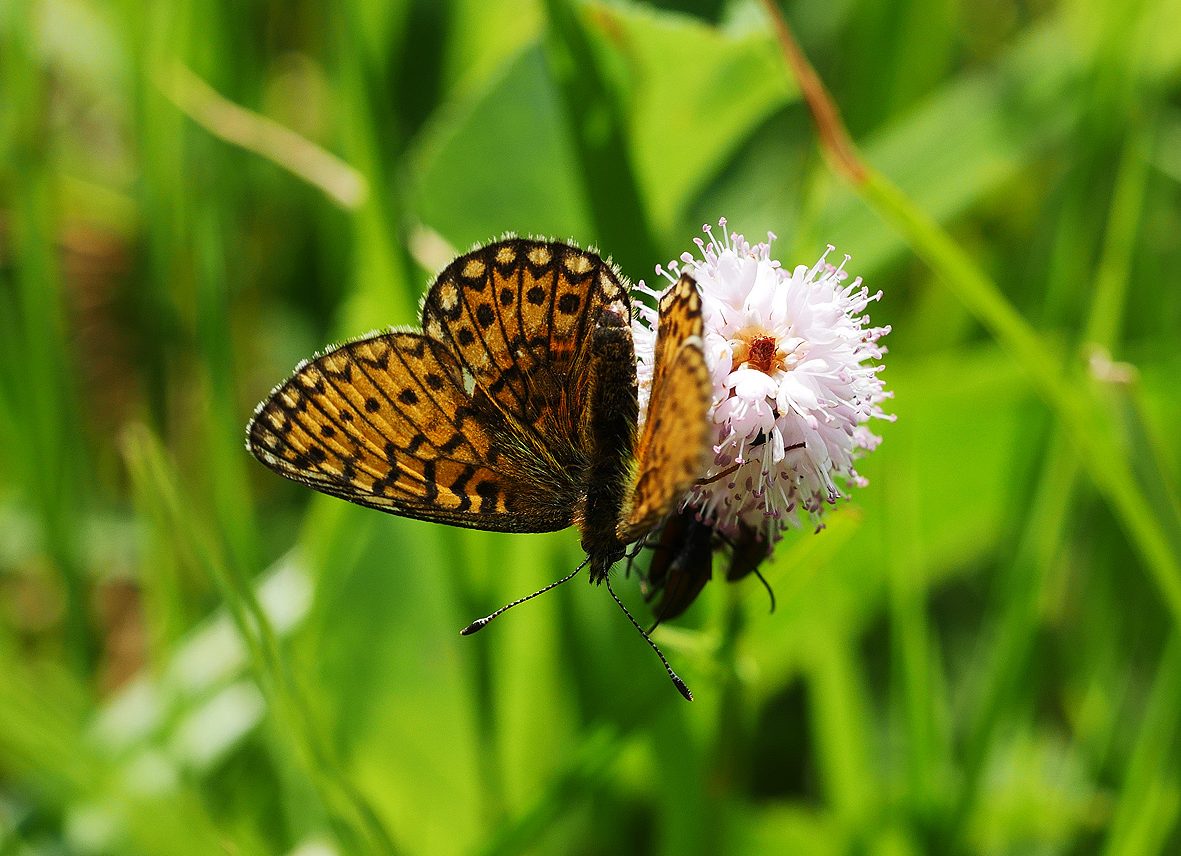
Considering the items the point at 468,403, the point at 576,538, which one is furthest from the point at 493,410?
the point at 576,538

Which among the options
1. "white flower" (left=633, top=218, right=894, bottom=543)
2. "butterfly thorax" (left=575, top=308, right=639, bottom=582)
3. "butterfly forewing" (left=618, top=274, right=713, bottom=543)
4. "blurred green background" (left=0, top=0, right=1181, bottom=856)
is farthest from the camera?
"blurred green background" (left=0, top=0, right=1181, bottom=856)

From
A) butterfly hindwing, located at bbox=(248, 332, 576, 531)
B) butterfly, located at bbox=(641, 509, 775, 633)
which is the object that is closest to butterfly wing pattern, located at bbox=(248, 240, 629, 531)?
butterfly hindwing, located at bbox=(248, 332, 576, 531)

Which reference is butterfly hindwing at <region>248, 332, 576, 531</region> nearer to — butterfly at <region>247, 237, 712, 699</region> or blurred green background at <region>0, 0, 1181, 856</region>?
butterfly at <region>247, 237, 712, 699</region>

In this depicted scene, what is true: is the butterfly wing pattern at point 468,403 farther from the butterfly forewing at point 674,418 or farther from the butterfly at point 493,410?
the butterfly forewing at point 674,418

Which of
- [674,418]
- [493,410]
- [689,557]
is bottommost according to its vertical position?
[689,557]

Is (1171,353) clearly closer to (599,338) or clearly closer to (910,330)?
(910,330)

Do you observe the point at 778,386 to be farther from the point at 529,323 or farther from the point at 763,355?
the point at 529,323

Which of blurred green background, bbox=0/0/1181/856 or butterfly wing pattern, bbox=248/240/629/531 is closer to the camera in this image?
butterfly wing pattern, bbox=248/240/629/531
